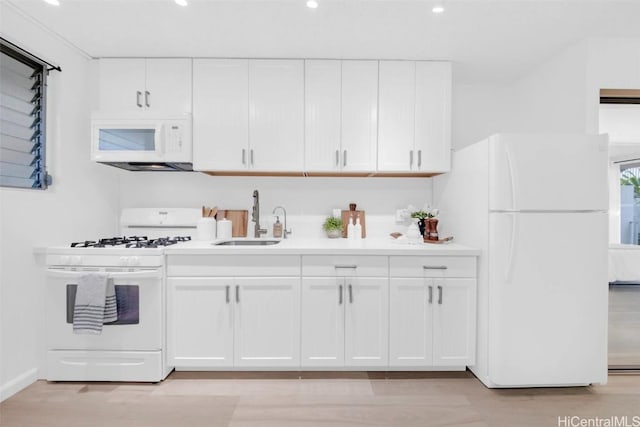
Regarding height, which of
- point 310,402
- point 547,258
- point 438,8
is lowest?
point 310,402

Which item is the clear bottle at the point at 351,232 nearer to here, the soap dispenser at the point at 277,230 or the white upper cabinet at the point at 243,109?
the soap dispenser at the point at 277,230

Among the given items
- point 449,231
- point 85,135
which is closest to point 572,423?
point 449,231

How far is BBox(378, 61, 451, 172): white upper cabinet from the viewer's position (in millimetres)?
2662

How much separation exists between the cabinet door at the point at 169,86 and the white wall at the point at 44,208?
55 centimetres

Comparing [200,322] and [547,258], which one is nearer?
[547,258]

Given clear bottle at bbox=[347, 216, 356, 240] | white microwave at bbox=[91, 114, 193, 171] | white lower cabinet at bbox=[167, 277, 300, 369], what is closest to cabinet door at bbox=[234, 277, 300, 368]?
white lower cabinet at bbox=[167, 277, 300, 369]

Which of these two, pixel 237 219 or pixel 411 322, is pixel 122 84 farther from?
pixel 411 322

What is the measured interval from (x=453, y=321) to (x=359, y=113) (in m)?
1.67

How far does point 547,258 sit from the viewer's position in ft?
6.86

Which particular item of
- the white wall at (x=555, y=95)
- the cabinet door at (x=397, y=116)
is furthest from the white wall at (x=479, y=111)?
the cabinet door at (x=397, y=116)

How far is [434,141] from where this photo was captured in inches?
106

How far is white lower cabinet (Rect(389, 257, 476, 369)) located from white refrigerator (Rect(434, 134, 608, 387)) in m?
0.19

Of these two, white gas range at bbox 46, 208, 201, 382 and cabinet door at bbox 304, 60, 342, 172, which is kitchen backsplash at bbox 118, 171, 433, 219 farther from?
white gas range at bbox 46, 208, 201, 382

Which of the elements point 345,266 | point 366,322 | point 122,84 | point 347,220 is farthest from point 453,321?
point 122,84
